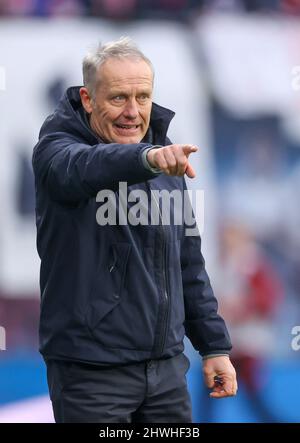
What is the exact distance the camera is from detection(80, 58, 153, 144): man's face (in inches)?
99.0

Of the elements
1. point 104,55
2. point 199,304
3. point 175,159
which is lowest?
point 199,304

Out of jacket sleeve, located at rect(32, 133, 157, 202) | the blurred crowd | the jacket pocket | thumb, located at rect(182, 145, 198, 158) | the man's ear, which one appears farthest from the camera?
the blurred crowd

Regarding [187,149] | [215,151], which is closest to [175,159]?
[187,149]

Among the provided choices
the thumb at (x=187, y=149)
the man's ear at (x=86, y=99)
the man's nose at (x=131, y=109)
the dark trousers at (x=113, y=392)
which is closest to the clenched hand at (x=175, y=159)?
the thumb at (x=187, y=149)

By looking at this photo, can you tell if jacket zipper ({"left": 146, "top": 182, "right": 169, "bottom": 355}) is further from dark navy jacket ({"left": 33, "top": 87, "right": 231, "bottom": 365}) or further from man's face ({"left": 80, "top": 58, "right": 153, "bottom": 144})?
man's face ({"left": 80, "top": 58, "right": 153, "bottom": 144})

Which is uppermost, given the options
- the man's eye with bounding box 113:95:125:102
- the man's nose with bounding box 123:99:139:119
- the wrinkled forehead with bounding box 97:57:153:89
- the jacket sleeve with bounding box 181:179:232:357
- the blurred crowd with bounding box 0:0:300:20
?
the blurred crowd with bounding box 0:0:300:20

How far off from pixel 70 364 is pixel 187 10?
2.24m

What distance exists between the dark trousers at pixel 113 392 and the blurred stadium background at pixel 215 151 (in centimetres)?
182

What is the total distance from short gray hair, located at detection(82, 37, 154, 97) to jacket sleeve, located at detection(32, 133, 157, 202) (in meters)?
0.15

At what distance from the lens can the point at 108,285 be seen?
2.46 m

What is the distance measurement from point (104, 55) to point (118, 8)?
6.22 ft

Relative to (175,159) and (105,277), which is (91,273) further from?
(175,159)

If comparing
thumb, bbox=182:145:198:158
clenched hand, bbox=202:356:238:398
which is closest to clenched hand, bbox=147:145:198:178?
thumb, bbox=182:145:198:158

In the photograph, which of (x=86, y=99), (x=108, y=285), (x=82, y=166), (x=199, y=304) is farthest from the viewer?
(x=199, y=304)
